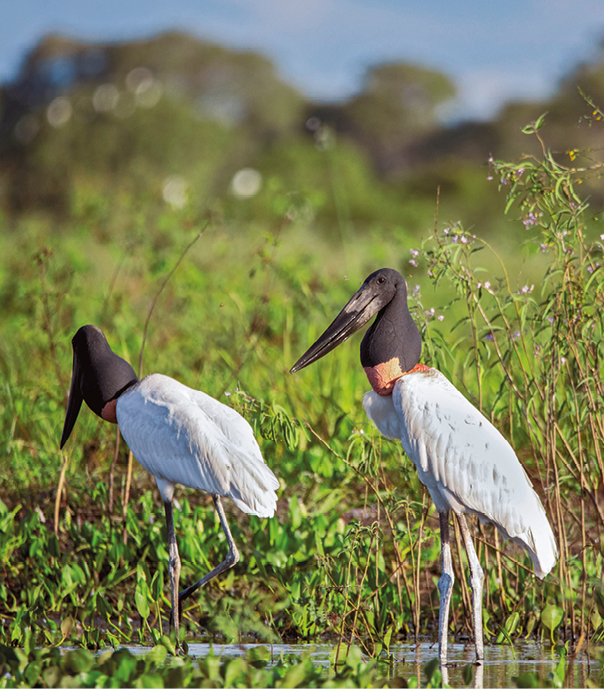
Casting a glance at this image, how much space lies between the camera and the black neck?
352cm

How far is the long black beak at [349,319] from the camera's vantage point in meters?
3.60

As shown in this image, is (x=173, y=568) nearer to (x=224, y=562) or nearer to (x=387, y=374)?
(x=224, y=562)

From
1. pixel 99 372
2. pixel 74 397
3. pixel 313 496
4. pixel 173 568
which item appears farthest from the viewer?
pixel 313 496

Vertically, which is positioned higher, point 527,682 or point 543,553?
point 543,553

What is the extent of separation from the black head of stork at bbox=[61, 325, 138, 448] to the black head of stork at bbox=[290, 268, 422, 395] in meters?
1.05

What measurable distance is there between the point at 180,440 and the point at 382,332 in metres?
0.98

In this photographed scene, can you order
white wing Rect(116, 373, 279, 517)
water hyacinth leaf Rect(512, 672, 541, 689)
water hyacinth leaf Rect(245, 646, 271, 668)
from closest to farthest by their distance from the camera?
1. water hyacinth leaf Rect(512, 672, 541, 689)
2. water hyacinth leaf Rect(245, 646, 271, 668)
3. white wing Rect(116, 373, 279, 517)

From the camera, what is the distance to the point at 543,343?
12.5ft

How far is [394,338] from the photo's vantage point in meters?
3.53

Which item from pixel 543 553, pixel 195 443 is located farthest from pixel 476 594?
pixel 195 443

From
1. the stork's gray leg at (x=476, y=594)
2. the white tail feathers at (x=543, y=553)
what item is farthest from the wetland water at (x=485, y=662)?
the white tail feathers at (x=543, y=553)

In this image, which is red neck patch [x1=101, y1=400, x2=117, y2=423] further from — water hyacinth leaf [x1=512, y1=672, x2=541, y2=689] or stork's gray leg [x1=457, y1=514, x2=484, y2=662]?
water hyacinth leaf [x1=512, y1=672, x2=541, y2=689]

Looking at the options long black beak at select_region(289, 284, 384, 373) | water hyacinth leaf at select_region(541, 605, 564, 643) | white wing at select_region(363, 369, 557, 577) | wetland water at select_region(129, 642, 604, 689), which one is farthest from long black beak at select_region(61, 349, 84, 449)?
water hyacinth leaf at select_region(541, 605, 564, 643)

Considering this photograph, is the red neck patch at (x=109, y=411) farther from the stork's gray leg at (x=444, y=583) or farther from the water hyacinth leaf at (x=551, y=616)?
the water hyacinth leaf at (x=551, y=616)
